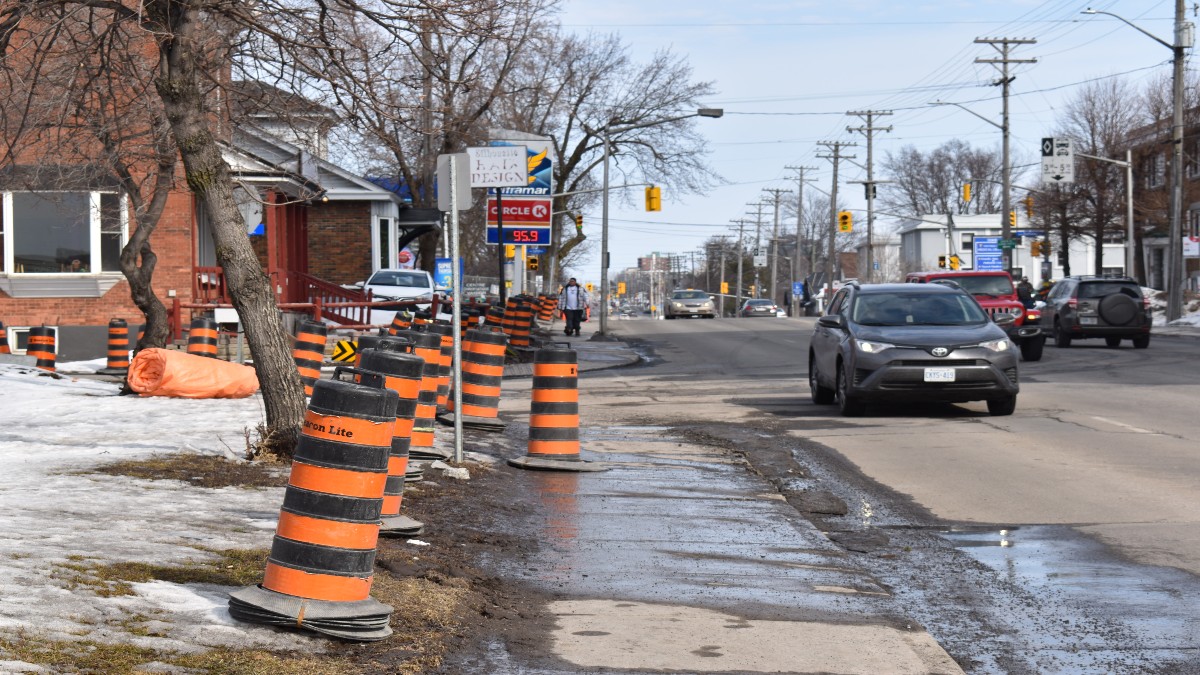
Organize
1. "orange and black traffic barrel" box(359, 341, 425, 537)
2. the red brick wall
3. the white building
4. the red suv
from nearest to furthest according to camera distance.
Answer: "orange and black traffic barrel" box(359, 341, 425, 537), the red suv, the red brick wall, the white building

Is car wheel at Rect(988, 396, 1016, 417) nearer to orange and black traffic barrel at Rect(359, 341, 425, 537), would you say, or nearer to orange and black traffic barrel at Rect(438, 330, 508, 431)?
orange and black traffic barrel at Rect(438, 330, 508, 431)

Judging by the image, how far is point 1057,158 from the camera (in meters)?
53.6

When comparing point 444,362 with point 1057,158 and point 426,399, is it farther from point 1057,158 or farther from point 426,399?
point 1057,158

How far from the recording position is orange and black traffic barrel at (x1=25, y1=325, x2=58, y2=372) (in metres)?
23.1

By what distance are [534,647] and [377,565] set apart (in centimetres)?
159

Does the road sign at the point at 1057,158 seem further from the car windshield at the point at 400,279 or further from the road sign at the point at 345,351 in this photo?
the road sign at the point at 345,351

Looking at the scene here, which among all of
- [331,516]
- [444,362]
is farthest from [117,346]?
[331,516]

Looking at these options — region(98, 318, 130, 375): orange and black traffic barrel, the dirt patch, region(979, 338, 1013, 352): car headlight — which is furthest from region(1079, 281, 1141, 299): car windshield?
the dirt patch

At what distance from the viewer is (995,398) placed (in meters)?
15.8

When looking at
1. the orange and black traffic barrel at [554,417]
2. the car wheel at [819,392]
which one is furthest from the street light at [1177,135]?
the orange and black traffic barrel at [554,417]

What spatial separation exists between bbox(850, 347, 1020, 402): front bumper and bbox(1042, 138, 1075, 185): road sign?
40.6 metres

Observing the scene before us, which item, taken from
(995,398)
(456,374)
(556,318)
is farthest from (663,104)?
(456,374)

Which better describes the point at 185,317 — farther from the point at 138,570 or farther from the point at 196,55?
the point at 138,570

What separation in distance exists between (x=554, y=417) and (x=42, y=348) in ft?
47.1
